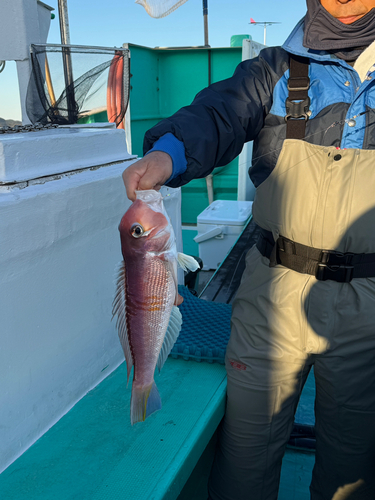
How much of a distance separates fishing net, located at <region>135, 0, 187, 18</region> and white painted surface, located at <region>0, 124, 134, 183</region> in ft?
5.79

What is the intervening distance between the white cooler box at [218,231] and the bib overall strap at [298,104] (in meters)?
3.36

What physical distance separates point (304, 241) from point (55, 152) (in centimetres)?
117

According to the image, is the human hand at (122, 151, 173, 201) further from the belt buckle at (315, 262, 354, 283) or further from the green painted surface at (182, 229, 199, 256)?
the green painted surface at (182, 229, 199, 256)

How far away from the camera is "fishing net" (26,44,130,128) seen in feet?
10.4

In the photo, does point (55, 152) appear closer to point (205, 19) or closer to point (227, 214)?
point (227, 214)

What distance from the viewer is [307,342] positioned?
185cm

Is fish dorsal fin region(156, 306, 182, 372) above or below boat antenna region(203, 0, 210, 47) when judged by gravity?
below

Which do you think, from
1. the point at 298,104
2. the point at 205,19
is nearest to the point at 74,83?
the point at 298,104

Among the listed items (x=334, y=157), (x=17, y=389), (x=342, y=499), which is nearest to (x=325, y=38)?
(x=334, y=157)

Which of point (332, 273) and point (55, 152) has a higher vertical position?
point (55, 152)

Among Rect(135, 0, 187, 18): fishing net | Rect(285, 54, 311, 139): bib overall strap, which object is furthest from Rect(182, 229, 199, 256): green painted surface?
Rect(285, 54, 311, 139): bib overall strap

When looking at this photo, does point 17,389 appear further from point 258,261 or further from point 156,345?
point 258,261

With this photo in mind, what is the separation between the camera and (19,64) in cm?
314

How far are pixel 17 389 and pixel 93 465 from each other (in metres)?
0.41
